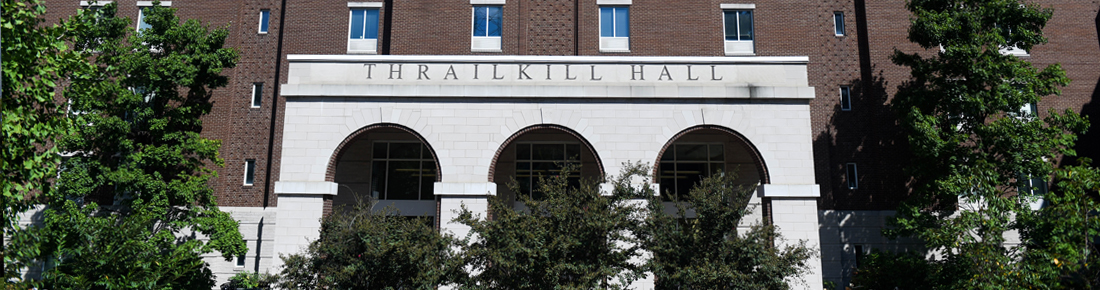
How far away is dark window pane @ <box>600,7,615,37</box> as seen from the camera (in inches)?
1017

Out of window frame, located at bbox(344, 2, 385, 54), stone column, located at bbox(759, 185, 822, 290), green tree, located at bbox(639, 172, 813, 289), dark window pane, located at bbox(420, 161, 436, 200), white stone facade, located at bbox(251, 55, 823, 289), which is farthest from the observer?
window frame, located at bbox(344, 2, 385, 54)

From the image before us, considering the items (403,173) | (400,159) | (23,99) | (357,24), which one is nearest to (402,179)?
(403,173)

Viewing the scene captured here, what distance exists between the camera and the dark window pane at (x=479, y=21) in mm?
25897

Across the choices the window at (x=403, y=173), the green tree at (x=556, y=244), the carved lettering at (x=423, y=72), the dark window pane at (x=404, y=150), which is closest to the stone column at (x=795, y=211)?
the green tree at (x=556, y=244)

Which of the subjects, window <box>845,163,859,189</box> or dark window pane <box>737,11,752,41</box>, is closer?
window <box>845,163,859,189</box>

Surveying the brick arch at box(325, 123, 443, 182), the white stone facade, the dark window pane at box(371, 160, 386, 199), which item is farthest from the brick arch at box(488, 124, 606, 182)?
the dark window pane at box(371, 160, 386, 199)

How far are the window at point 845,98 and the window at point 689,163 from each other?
476cm

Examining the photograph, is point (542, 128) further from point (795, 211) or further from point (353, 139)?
point (795, 211)

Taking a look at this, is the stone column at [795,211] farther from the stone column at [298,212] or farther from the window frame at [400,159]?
the stone column at [298,212]

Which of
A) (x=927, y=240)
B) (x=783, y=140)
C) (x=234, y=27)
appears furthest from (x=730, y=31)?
(x=234, y=27)

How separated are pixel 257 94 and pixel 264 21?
3.02 metres

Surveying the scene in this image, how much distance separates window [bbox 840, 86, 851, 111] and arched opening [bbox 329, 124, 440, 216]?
15.3m

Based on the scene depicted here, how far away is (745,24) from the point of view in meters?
26.4

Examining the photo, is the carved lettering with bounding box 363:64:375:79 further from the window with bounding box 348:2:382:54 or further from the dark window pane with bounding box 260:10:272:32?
the dark window pane with bounding box 260:10:272:32
